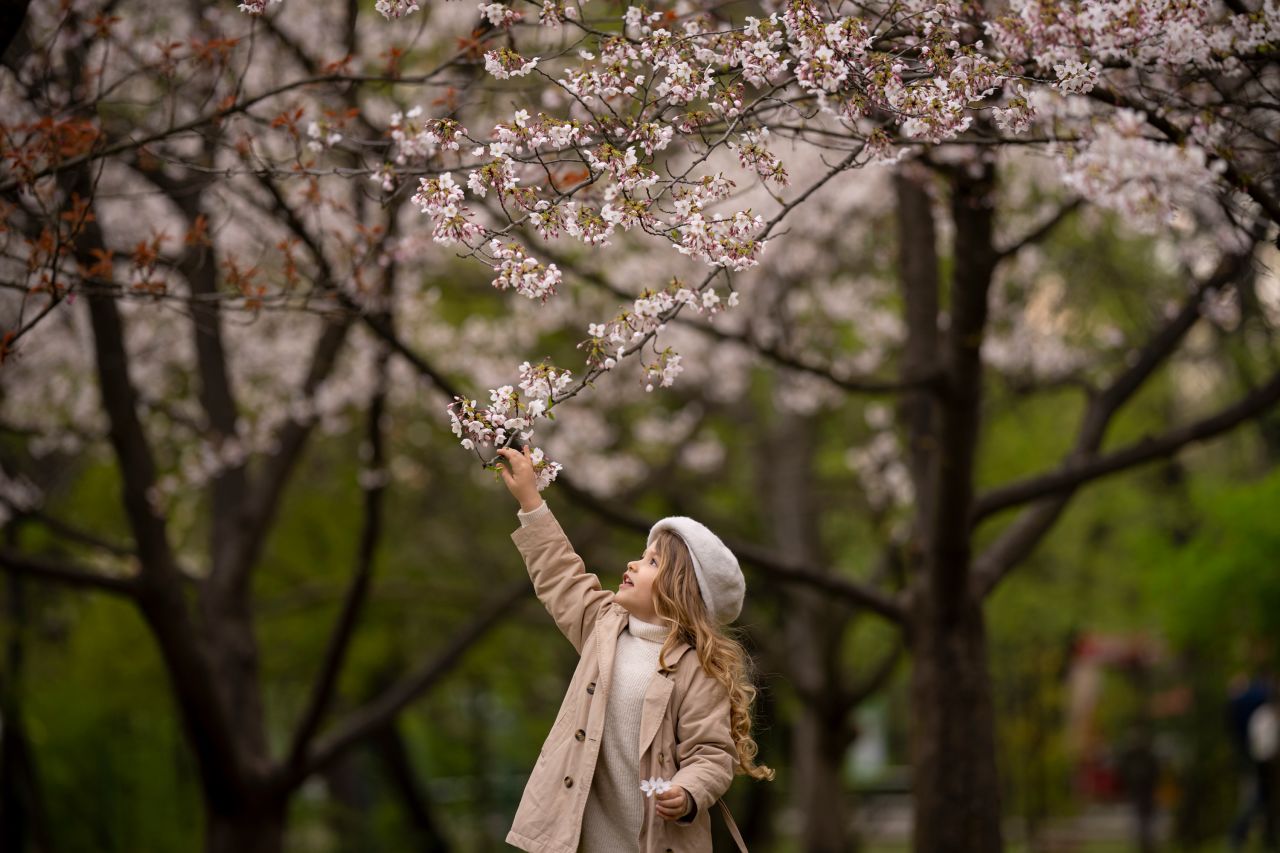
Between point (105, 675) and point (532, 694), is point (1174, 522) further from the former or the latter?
point (105, 675)

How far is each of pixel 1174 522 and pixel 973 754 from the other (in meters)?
6.94

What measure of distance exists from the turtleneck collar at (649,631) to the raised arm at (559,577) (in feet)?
0.44

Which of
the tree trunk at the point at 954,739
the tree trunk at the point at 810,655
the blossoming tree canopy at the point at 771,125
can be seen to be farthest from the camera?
the tree trunk at the point at 810,655

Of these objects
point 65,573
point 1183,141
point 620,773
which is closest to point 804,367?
point 1183,141

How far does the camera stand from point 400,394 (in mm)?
13031

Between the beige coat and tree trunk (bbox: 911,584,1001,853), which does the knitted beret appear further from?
tree trunk (bbox: 911,584,1001,853)

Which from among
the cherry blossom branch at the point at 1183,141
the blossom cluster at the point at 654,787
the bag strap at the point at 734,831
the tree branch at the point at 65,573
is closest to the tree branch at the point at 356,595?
the tree branch at the point at 65,573

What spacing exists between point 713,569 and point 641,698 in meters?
0.41

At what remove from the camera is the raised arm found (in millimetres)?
4078

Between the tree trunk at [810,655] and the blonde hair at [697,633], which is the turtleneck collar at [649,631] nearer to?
the blonde hair at [697,633]

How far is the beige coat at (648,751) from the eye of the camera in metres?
3.73

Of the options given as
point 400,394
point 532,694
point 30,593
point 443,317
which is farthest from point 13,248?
point 532,694

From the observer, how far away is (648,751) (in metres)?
3.80

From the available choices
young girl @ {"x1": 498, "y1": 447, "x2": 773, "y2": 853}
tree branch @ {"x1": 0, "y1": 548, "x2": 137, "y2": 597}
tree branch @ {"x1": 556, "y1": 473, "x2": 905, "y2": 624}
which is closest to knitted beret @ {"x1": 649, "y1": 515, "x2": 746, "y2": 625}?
young girl @ {"x1": 498, "y1": 447, "x2": 773, "y2": 853}
